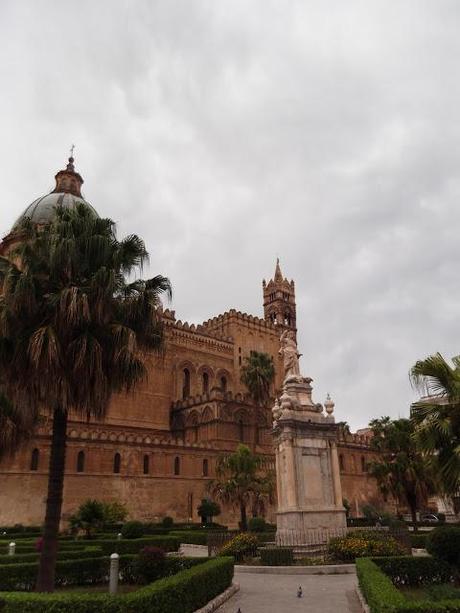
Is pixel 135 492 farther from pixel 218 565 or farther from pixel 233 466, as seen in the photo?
pixel 218 565

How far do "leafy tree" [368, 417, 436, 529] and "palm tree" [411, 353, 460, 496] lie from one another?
1756 centimetres

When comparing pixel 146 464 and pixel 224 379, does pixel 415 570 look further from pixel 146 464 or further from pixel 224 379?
pixel 224 379

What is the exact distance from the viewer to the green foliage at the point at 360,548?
633 inches

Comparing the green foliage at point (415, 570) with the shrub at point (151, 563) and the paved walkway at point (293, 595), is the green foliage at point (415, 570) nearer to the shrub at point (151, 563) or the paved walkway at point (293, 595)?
the paved walkway at point (293, 595)

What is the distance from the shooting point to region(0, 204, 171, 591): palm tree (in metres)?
11.8

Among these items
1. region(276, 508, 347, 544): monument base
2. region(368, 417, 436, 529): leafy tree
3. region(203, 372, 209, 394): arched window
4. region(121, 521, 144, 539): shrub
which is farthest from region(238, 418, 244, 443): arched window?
region(276, 508, 347, 544): monument base

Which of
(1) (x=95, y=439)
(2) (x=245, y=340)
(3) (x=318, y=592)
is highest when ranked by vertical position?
(2) (x=245, y=340)

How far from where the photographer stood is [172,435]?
5156 centimetres

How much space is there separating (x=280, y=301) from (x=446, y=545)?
6193 cm

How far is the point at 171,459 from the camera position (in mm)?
41688

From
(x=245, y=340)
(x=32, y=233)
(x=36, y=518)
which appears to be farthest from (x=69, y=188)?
(x=32, y=233)

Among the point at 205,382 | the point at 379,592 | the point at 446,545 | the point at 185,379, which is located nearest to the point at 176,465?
the point at 185,379

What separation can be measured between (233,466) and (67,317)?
23.6m

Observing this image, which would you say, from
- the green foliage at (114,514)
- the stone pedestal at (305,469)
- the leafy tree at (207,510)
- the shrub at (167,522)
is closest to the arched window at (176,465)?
the leafy tree at (207,510)
